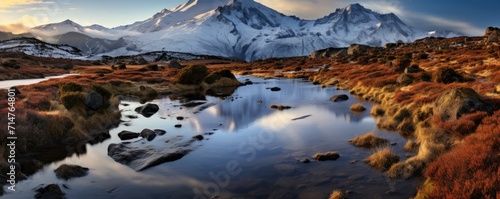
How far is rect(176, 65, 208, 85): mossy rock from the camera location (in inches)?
2324

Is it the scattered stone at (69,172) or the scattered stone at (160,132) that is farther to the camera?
the scattered stone at (160,132)

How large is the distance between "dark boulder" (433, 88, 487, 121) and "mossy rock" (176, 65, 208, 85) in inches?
1769

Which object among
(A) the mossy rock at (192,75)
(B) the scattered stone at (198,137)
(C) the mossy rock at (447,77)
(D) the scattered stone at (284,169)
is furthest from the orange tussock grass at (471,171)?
(A) the mossy rock at (192,75)

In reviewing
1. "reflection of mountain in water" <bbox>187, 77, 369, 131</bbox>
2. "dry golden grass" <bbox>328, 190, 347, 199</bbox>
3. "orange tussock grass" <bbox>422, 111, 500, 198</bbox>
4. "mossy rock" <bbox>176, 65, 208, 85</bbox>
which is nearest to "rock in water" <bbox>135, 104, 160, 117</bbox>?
"reflection of mountain in water" <bbox>187, 77, 369, 131</bbox>

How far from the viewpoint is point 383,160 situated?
635 inches

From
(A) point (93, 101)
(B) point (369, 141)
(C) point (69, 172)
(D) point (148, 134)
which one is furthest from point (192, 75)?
(C) point (69, 172)

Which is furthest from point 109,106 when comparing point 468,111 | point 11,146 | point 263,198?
point 468,111

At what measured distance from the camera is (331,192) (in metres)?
13.7

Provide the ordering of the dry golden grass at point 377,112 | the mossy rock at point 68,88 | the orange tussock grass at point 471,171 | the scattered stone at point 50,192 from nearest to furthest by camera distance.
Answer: the orange tussock grass at point 471,171
the scattered stone at point 50,192
the dry golden grass at point 377,112
the mossy rock at point 68,88

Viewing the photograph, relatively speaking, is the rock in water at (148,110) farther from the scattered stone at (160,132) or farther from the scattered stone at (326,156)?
the scattered stone at (326,156)

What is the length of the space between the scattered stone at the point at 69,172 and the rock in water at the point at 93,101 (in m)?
12.5

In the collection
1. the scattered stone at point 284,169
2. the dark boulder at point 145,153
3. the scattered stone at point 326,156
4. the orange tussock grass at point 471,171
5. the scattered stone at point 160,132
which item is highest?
the orange tussock grass at point 471,171

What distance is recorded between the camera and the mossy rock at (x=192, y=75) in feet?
194

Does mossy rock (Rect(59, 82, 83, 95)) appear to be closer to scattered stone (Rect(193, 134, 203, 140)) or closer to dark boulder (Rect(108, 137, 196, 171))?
dark boulder (Rect(108, 137, 196, 171))
